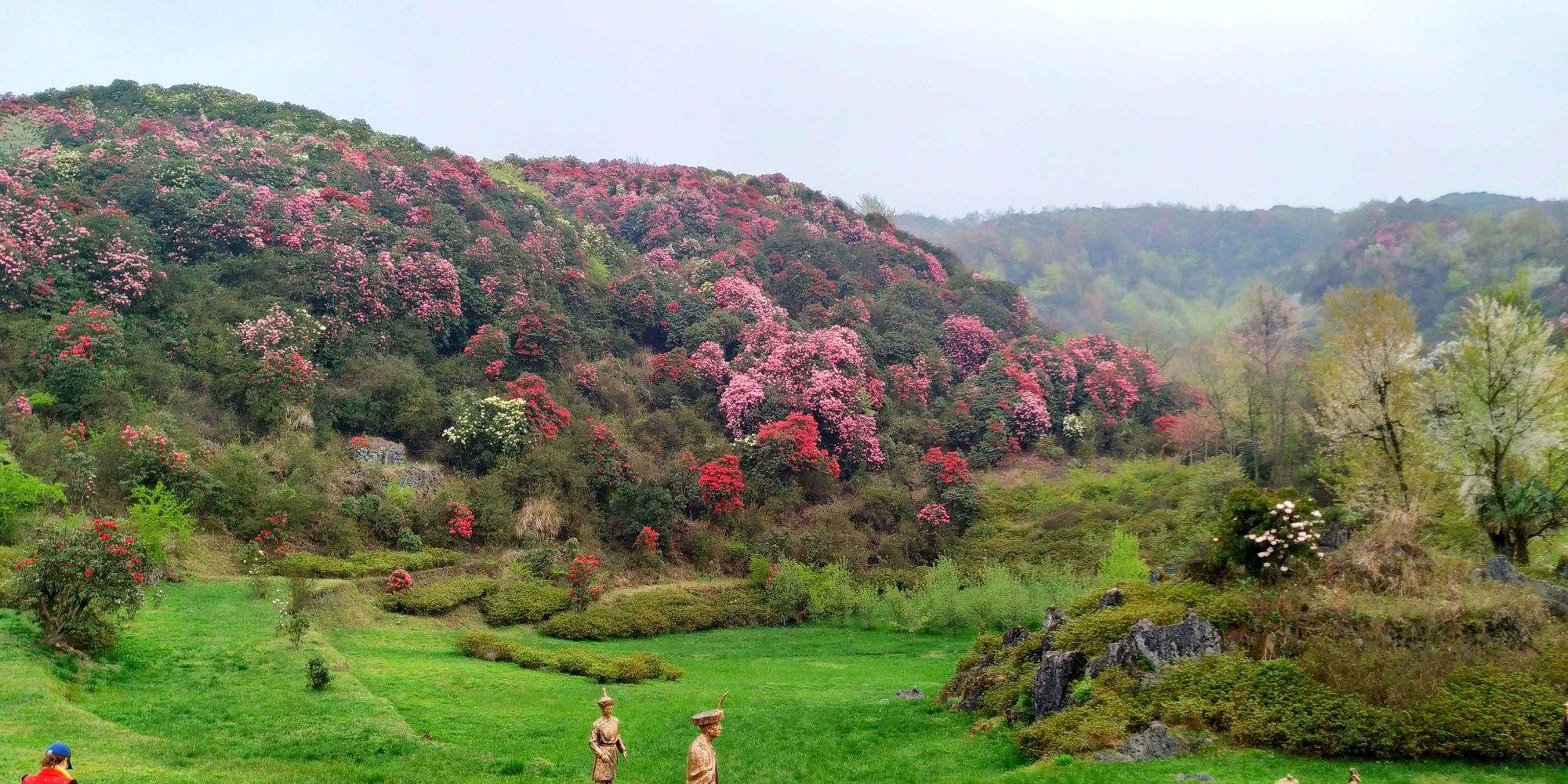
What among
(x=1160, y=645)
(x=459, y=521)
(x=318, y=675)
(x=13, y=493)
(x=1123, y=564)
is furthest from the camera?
(x=459, y=521)

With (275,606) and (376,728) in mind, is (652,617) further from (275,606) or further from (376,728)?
(376,728)

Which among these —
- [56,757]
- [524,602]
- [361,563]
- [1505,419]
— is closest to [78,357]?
[361,563]

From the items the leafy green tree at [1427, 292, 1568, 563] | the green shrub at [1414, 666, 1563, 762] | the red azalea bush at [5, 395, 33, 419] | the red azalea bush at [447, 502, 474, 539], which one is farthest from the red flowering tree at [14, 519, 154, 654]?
the leafy green tree at [1427, 292, 1568, 563]

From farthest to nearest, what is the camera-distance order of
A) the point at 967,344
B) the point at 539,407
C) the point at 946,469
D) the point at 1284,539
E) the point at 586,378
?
the point at 967,344 → the point at 586,378 → the point at 946,469 → the point at 539,407 → the point at 1284,539

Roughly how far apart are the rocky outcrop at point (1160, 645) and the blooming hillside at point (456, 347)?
2244cm

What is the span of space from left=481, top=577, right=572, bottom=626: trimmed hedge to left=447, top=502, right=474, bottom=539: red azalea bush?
3.06 metres

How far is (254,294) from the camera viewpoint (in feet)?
123

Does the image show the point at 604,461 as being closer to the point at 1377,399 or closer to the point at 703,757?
the point at 1377,399

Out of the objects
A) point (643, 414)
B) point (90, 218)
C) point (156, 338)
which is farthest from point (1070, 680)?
point (90, 218)

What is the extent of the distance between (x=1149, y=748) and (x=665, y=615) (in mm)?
19041

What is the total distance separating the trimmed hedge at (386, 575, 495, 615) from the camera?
1011 inches

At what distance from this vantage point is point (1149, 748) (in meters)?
12.8

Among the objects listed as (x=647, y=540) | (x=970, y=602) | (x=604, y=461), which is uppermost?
(x=604, y=461)

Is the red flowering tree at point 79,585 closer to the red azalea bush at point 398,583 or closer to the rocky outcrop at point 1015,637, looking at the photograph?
the red azalea bush at point 398,583
